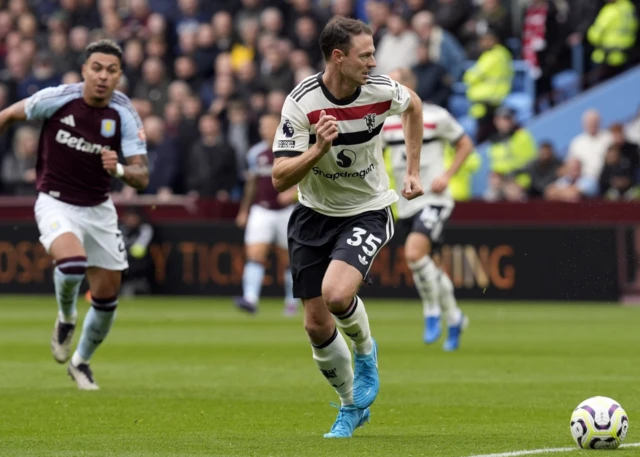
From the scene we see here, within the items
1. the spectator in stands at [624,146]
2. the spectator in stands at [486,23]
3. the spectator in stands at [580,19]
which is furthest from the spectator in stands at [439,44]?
the spectator in stands at [624,146]

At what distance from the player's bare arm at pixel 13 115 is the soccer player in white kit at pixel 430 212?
4453 millimetres

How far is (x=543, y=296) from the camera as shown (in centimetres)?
2141

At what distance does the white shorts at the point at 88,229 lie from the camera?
36.2 feet

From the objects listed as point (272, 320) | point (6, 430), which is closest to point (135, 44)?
point (272, 320)

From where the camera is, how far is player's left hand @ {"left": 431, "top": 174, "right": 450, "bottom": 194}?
13.3m

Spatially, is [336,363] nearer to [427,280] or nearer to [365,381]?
[365,381]

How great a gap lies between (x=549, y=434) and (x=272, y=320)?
10.8 meters

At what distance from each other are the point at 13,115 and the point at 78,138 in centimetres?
52

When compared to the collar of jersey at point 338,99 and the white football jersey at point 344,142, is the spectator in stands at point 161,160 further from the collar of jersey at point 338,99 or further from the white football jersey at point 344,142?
the collar of jersey at point 338,99

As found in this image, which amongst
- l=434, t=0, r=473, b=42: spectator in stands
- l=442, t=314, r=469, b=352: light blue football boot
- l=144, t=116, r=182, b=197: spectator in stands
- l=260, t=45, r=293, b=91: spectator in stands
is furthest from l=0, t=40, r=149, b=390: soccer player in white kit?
l=434, t=0, r=473, b=42: spectator in stands

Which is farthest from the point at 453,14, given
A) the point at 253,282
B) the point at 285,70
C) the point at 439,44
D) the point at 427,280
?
the point at 427,280

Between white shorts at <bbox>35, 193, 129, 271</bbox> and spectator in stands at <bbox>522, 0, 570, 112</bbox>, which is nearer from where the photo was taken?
white shorts at <bbox>35, 193, 129, 271</bbox>

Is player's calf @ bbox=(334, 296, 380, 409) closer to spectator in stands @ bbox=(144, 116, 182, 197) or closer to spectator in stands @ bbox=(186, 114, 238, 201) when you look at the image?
spectator in stands @ bbox=(186, 114, 238, 201)

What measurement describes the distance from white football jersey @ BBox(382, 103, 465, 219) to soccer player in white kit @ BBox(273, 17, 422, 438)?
18.6ft
